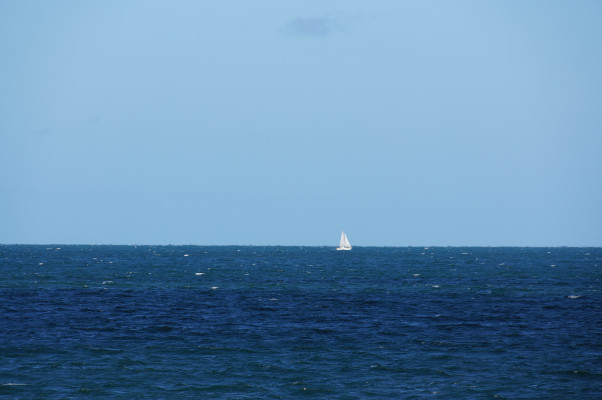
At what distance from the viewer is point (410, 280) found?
96.9 m

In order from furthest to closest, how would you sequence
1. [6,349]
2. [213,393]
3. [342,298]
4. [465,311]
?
1. [342,298]
2. [465,311]
3. [6,349]
4. [213,393]

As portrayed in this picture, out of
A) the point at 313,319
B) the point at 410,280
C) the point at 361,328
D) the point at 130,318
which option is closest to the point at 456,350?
the point at 361,328

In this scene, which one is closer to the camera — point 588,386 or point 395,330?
point 588,386

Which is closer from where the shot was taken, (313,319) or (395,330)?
(395,330)

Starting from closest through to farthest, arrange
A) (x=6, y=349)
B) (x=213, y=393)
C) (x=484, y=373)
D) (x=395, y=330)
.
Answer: (x=213, y=393)
(x=484, y=373)
(x=6, y=349)
(x=395, y=330)

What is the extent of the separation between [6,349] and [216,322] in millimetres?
15258

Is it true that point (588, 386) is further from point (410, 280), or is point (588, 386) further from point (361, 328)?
point (410, 280)

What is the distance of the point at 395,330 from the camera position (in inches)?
1935

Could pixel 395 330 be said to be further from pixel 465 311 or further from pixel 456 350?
pixel 465 311

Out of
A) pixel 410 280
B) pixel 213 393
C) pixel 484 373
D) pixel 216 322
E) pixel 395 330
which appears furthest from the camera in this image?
pixel 410 280

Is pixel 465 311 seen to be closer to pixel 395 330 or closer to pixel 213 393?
pixel 395 330

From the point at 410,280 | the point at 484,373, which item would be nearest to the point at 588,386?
the point at 484,373

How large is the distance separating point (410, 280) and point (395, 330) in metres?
48.5

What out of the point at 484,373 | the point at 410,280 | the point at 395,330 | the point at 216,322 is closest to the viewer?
the point at 484,373
